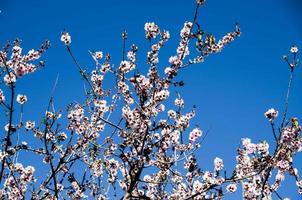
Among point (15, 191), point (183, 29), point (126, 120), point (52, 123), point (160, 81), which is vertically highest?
point (183, 29)

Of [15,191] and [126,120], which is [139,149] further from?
[15,191]

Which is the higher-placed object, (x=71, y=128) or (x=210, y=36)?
(x=210, y=36)

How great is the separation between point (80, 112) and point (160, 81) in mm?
2279

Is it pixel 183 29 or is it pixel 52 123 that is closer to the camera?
pixel 52 123

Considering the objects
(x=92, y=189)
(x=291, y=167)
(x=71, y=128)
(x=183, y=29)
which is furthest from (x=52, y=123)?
(x=291, y=167)

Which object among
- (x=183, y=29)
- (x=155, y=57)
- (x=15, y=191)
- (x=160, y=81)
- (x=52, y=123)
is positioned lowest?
(x=15, y=191)

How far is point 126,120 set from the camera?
784 cm

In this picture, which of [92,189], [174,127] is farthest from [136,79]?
[92,189]

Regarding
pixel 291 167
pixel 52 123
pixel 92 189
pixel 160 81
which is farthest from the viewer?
pixel 92 189

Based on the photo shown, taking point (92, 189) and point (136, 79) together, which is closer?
point (136, 79)

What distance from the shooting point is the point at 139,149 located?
698 centimetres

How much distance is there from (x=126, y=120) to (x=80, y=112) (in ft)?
4.70

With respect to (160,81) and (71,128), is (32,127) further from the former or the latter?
(160,81)

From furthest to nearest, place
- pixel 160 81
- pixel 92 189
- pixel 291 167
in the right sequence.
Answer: pixel 92 189, pixel 291 167, pixel 160 81
